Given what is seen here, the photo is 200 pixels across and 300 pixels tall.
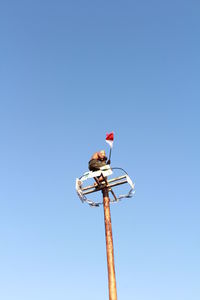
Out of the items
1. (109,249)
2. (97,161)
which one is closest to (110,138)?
(97,161)

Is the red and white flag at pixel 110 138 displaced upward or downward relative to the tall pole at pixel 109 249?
upward

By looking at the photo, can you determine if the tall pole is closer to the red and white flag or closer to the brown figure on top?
the brown figure on top

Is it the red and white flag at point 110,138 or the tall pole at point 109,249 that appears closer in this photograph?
the tall pole at point 109,249

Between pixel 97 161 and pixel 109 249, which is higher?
pixel 97 161

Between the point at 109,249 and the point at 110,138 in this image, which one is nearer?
the point at 109,249

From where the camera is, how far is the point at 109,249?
37.8 ft

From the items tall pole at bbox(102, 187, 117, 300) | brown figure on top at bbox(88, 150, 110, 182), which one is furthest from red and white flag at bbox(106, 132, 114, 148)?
tall pole at bbox(102, 187, 117, 300)

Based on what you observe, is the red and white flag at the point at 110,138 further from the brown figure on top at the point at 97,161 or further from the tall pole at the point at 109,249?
the tall pole at the point at 109,249

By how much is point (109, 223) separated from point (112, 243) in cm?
79

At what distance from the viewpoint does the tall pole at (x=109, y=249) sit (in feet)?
35.1

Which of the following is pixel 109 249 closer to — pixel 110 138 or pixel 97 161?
pixel 97 161

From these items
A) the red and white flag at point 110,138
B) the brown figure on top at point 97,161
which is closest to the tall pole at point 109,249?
the brown figure on top at point 97,161

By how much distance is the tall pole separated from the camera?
1069cm

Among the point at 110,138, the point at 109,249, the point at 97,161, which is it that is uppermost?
the point at 110,138
